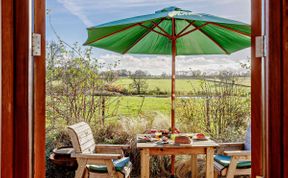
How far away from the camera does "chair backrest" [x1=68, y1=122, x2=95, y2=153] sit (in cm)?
343

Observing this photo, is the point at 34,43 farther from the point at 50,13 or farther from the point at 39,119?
the point at 50,13

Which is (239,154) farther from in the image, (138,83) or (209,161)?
(138,83)

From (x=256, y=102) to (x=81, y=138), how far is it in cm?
247

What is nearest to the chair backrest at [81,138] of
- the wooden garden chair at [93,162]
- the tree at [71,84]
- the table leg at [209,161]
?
the wooden garden chair at [93,162]

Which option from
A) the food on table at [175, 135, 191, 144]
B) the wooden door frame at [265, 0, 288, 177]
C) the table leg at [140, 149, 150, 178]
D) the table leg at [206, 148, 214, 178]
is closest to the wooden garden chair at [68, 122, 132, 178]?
the table leg at [140, 149, 150, 178]

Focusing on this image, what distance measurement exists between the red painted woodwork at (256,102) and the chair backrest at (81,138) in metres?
2.31

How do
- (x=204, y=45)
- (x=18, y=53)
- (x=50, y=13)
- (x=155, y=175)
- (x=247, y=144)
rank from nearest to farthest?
1. (x=18, y=53)
2. (x=247, y=144)
3. (x=204, y=45)
4. (x=155, y=175)
5. (x=50, y=13)

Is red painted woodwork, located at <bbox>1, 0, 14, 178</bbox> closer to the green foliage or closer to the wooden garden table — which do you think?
the wooden garden table

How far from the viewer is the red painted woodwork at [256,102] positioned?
1.54m

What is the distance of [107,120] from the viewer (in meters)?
5.43

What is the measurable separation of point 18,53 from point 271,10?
121 cm

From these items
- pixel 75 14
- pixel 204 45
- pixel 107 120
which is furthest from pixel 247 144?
pixel 75 14

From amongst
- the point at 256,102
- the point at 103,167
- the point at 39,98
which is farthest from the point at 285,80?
the point at 103,167

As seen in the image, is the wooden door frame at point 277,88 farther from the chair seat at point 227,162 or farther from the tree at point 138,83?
the tree at point 138,83
